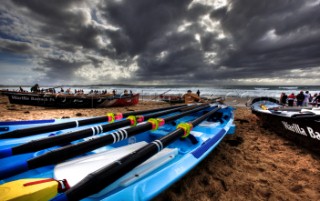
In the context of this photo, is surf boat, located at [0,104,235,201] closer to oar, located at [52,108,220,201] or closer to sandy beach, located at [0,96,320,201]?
oar, located at [52,108,220,201]

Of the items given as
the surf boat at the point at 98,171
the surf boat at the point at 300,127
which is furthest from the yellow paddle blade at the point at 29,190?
the surf boat at the point at 300,127

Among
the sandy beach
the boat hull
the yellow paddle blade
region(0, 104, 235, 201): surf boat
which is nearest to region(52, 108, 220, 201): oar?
region(0, 104, 235, 201): surf boat

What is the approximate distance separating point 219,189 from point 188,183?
0.53m

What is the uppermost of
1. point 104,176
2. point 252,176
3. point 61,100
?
point 104,176

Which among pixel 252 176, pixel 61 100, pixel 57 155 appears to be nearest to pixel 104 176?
pixel 57 155

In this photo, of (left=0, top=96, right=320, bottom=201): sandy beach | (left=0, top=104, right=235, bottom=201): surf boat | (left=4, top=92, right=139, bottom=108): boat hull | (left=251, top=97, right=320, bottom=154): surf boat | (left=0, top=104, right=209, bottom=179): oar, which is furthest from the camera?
(left=4, top=92, right=139, bottom=108): boat hull

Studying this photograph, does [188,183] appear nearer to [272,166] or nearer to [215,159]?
[215,159]

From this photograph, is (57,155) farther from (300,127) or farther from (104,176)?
(300,127)

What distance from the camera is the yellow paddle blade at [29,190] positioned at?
107 cm

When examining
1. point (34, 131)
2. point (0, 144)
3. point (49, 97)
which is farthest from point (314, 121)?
point (49, 97)

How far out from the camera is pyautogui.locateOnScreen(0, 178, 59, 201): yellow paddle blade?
107 centimetres

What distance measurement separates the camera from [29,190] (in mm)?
1142

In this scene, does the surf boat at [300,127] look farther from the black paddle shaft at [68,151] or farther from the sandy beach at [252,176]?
the black paddle shaft at [68,151]

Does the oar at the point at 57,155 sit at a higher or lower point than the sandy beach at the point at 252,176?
higher
